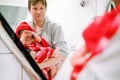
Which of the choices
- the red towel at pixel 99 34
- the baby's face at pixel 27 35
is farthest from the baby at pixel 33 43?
the red towel at pixel 99 34

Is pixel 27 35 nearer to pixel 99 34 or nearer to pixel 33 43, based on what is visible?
pixel 33 43

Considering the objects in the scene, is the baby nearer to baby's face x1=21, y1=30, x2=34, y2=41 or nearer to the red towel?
baby's face x1=21, y1=30, x2=34, y2=41

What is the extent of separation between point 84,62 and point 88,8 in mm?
730

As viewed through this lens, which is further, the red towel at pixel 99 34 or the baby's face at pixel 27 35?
the baby's face at pixel 27 35

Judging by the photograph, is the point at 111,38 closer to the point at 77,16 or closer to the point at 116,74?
the point at 116,74

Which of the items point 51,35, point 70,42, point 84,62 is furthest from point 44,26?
point 84,62

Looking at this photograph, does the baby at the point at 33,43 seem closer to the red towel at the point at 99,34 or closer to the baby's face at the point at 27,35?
the baby's face at the point at 27,35

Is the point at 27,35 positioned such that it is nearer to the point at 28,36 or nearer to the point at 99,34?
the point at 28,36

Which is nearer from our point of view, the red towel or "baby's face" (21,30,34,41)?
the red towel

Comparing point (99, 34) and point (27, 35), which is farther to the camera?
point (27, 35)

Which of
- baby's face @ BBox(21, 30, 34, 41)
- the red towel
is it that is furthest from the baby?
the red towel

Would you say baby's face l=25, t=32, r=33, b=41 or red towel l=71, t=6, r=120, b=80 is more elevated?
baby's face l=25, t=32, r=33, b=41

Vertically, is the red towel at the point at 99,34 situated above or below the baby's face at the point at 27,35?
below

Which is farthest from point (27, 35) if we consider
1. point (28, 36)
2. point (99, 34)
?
point (99, 34)
